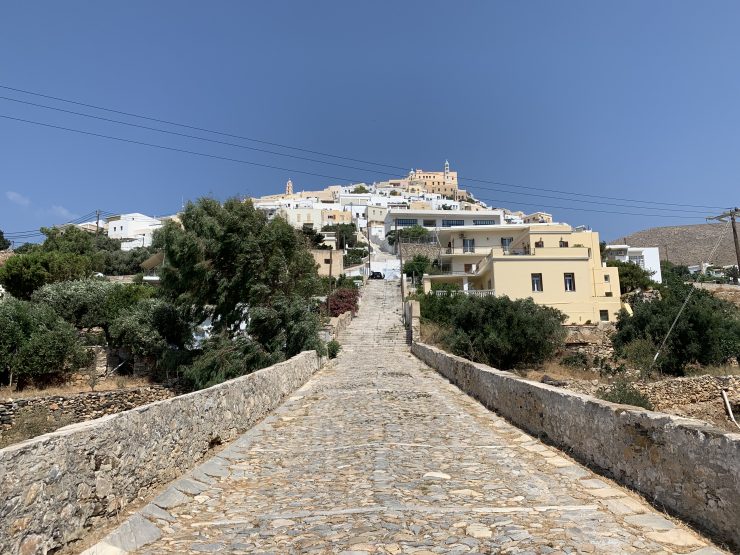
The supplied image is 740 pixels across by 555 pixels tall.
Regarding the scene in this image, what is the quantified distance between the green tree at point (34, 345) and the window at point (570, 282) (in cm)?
3157

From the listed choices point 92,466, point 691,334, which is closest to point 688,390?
point 691,334

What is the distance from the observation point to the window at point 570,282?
3875 centimetres

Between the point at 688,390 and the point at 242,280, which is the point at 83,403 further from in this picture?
the point at 688,390

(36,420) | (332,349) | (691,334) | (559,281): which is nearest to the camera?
(36,420)

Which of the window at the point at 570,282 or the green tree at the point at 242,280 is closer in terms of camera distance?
the green tree at the point at 242,280

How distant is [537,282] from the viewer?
1532 inches

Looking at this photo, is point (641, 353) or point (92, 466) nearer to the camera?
point (92, 466)

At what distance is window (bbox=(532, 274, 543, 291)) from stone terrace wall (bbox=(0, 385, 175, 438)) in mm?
26372

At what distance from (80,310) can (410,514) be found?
3191cm

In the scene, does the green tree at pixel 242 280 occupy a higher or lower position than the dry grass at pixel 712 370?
higher

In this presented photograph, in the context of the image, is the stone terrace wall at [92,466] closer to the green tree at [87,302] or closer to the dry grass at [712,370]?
the dry grass at [712,370]

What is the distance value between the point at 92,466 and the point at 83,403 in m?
18.7

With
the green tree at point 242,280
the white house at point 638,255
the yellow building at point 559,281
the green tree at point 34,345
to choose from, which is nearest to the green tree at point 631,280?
the yellow building at point 559,281

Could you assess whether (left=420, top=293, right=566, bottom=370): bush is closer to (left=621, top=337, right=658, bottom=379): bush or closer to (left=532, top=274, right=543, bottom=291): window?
(left=621, top=337, right=658, bottom=379): bush
